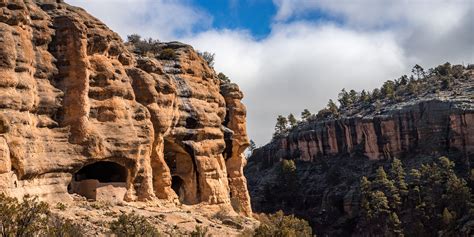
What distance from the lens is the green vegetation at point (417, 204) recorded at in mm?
73375

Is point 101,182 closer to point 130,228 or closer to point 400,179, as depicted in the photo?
point 130,228

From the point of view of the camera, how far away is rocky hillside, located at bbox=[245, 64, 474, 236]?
98438 mm

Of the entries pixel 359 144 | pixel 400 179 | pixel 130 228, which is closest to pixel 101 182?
pixel 130 228

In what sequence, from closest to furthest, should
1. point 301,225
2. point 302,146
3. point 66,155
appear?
point 66,155
point 301,225
point 302,146

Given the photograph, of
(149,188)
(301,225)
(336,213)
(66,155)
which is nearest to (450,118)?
(336,213)

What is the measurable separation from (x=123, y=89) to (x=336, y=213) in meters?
65.3

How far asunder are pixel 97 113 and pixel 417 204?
59.9 m

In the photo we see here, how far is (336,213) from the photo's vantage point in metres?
95.6

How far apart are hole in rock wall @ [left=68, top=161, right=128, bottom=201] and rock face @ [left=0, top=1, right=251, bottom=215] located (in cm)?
9

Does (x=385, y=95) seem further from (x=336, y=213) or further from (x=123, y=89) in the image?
(x=123, y=89)

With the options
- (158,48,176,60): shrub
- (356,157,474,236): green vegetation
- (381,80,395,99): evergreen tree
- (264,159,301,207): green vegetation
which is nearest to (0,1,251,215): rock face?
(158,48,176,60): shrub

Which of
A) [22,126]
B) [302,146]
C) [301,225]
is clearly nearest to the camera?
[22,126]

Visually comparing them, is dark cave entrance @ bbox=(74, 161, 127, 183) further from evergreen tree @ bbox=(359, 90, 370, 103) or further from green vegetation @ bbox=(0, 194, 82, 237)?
evergreen tree @ bbox=(359, 90, 370, 103)

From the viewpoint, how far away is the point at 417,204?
83562 mm
